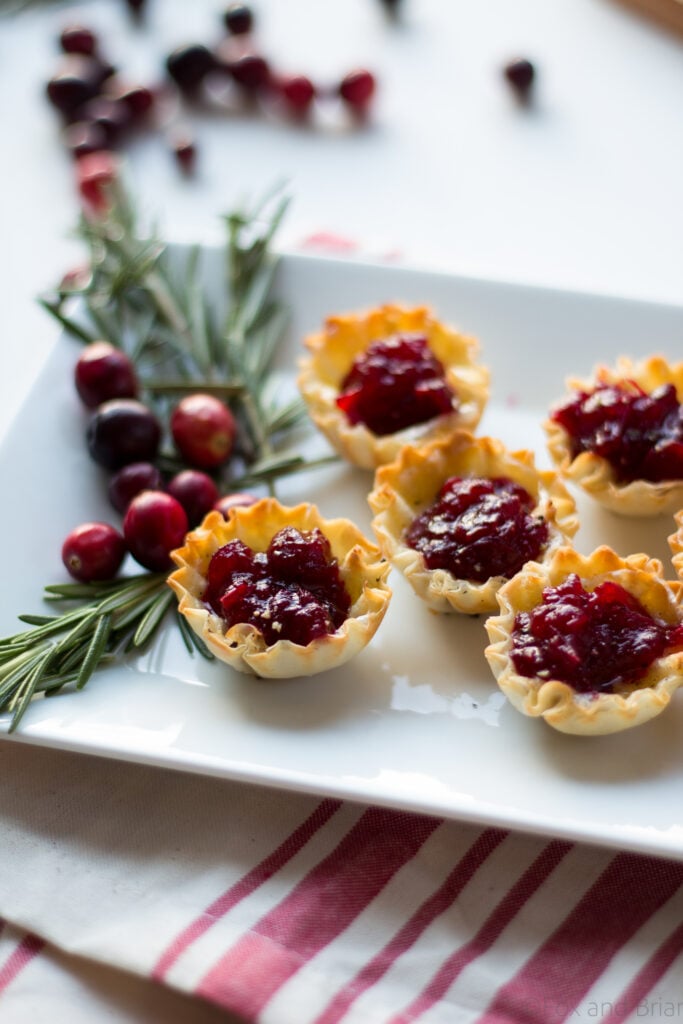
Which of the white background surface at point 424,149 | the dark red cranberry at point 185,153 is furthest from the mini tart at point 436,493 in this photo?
the dark red cranberry at point 185,153

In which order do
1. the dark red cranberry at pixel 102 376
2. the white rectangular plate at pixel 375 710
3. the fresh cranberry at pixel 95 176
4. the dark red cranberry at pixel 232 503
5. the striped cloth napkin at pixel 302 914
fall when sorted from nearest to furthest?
the striped cloth napkin at pixel 302 914 < the white rectangular plate at pixel 375 710 < the dark red cranberry at pixel 232 503 < the dark red cranberry at pixel 102 376 < the fresh cranberry at pixel 95 176

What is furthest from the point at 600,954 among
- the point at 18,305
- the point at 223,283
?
the point at 18,305

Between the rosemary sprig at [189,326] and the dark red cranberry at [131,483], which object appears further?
the rosemary sprig at [189,326]

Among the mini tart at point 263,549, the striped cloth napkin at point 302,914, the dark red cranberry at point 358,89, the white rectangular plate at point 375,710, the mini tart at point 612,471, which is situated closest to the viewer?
the striped cloth napkin at point 302,914

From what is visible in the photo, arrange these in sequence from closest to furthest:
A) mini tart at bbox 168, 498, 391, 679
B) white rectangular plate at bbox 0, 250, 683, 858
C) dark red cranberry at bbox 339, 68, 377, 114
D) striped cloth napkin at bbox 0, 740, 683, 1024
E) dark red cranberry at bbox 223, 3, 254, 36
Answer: striped cloth napkin at bbox 0, 740, 683, 1024 → white rectangular plate at bbox 0, 250, 683, 858 → mini tart at bbox 168, 498, 391, 679 → dark red cranberry at bbox 339, 68, 377, 114 → dark red cranberry at bbox 223, 3, 254, 36

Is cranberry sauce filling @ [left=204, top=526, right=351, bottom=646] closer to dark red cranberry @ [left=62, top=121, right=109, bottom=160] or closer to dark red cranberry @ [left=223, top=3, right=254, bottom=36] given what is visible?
dark red cranberry @ [left=62, top=121, right=109, bottom=160]

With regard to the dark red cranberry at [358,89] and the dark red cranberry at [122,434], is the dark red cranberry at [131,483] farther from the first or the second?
the dark red cranberry at [358,89]

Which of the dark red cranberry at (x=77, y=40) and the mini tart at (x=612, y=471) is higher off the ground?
the mini tart at (x=612, y=471)

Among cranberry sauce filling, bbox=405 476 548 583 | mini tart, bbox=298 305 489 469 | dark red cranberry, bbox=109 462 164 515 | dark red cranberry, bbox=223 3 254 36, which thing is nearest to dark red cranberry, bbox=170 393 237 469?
dark red cranberry, bbox=109 462 164 515
